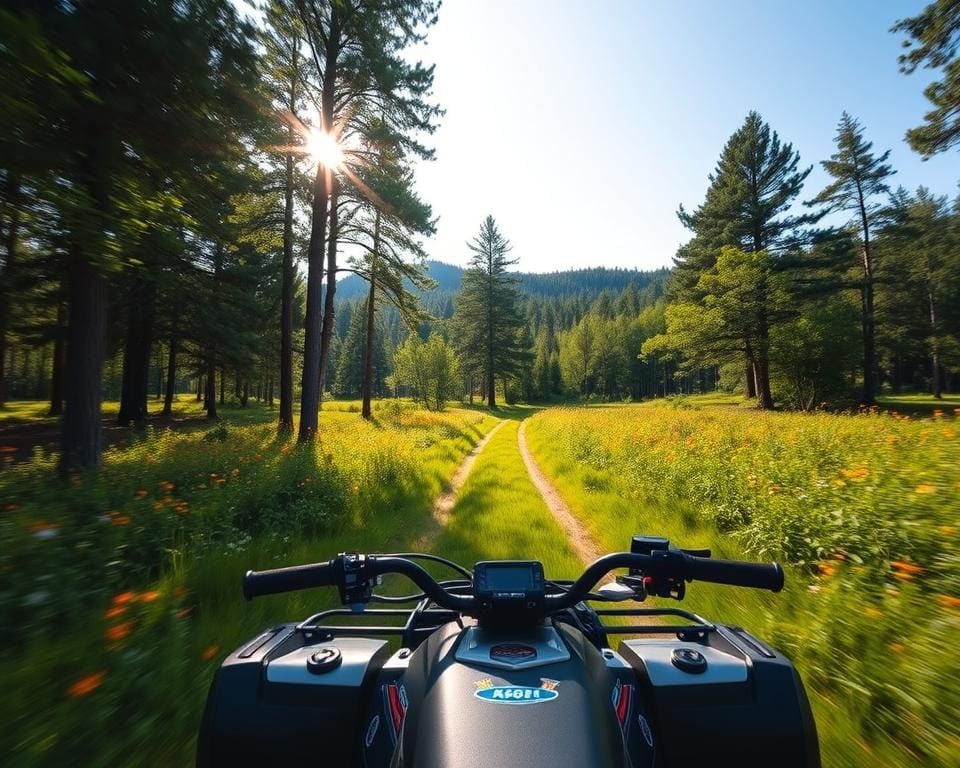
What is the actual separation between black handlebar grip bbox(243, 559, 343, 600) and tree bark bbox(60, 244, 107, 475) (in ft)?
25.0

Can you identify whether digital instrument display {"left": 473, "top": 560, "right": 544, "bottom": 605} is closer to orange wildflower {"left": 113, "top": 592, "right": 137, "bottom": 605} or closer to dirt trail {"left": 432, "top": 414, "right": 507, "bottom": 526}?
orange wildflower {"left": 113, "top": 592, "right": 137, "bottom": 605}

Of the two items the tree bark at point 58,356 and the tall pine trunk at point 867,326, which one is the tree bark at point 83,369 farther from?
the tall pine trunk at point 867,326

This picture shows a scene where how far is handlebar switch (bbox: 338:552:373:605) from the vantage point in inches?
66.0

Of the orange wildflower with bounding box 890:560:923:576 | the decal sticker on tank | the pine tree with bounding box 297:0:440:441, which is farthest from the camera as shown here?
the pine tree with bounding box 297:0:440:441

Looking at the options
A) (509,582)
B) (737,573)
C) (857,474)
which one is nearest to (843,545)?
(857,474)

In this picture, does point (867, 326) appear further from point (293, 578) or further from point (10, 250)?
point (10, 250)

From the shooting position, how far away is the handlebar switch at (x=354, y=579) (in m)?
1.68

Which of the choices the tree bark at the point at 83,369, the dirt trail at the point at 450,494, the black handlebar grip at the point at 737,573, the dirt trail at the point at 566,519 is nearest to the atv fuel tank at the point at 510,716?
the black handlebar grip at the point at 737,573

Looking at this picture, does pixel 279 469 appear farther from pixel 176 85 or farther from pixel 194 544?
pixel 176 85

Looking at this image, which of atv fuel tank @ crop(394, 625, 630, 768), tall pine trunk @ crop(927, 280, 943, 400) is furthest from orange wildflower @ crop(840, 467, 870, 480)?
tall pine trunk @ crop(927, 280, 943, 400)

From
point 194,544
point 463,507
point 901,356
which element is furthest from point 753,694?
point 901,356

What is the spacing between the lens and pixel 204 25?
6078 millimetres

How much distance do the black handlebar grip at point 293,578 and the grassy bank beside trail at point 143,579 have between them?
1265 mm

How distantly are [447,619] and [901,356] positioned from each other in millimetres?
64676
